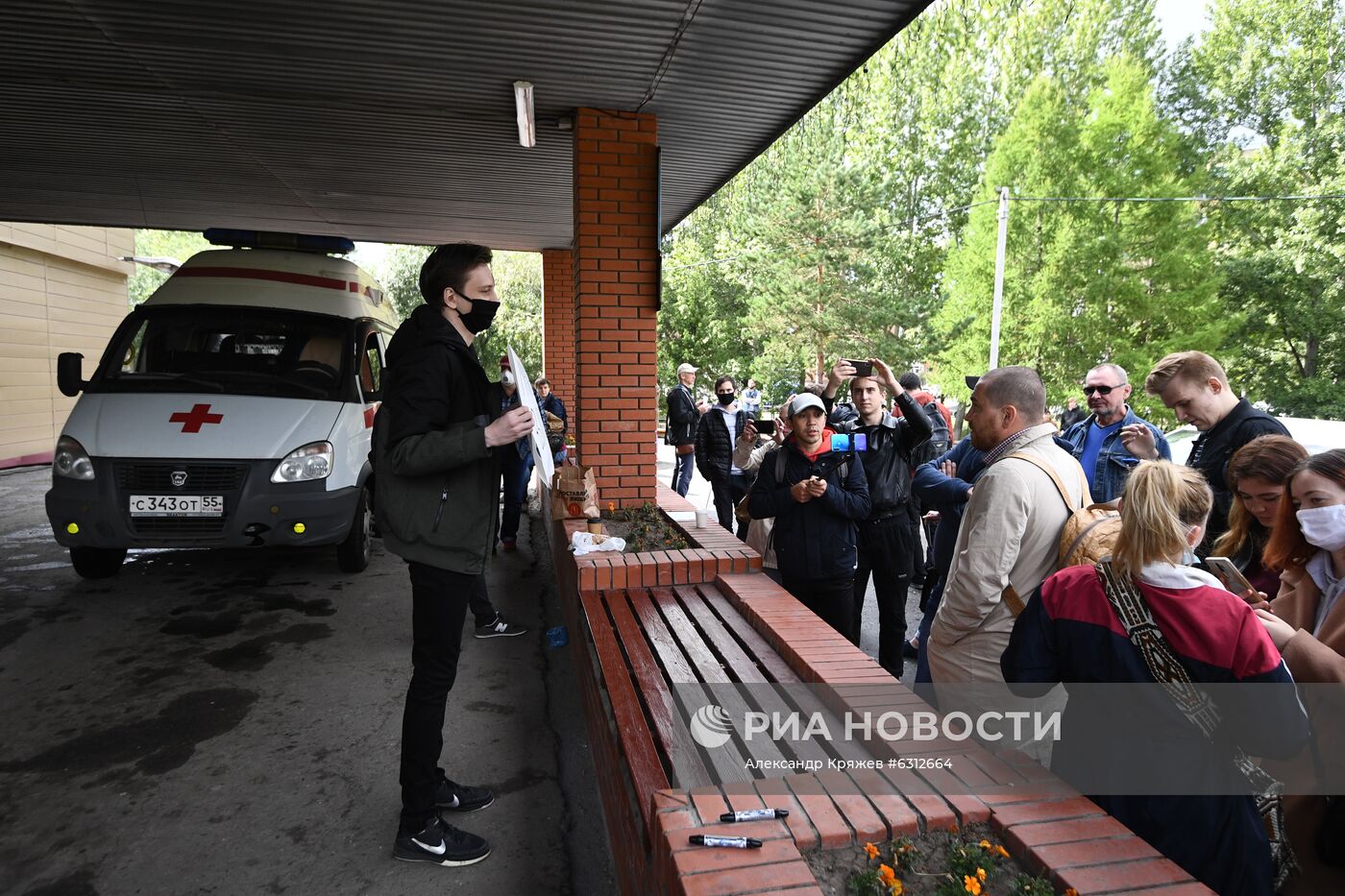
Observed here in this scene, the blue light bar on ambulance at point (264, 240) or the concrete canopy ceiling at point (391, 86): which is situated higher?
the concrete canopy ceiling at point (391, 86)

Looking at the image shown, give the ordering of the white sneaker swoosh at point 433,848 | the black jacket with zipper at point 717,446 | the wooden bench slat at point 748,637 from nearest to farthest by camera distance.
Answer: the white sneaker swoosh at point 433,848
the wooden bench slat at point 748,637
the black jacket with zipper at point 717,446

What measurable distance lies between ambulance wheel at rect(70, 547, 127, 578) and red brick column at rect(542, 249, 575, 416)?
631 centimetres

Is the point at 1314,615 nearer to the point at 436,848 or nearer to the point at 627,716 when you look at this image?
the point at 627,716

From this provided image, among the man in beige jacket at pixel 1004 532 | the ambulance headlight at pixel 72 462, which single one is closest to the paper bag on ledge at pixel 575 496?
the man in beige jacket at pixel 1004 532

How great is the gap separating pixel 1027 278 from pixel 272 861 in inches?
964

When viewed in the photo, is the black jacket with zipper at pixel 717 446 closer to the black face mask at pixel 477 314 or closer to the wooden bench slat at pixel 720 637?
the wooden bench slat at pixel 720 637

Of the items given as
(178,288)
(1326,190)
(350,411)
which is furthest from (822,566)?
(1326,190)

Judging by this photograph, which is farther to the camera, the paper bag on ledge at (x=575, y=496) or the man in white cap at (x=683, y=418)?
the man in white cap at (x=683, y=418)

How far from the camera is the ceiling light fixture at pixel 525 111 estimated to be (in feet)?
17.6

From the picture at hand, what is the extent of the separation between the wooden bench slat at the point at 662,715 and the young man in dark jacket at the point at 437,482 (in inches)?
28.7

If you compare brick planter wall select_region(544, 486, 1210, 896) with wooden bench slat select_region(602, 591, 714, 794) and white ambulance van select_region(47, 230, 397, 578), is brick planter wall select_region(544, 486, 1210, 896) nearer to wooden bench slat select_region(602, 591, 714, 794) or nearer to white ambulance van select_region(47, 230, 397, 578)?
wooden bench slat select_region(602, 591, 714, 794)

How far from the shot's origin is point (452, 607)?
8.72ft

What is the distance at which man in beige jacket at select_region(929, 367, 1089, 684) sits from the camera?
8.10 feet

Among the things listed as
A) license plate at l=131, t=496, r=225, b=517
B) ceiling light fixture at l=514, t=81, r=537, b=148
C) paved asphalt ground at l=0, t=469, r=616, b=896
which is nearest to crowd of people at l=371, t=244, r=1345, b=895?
paved asphalt ground at l=0, t=469, r=616, b=896
